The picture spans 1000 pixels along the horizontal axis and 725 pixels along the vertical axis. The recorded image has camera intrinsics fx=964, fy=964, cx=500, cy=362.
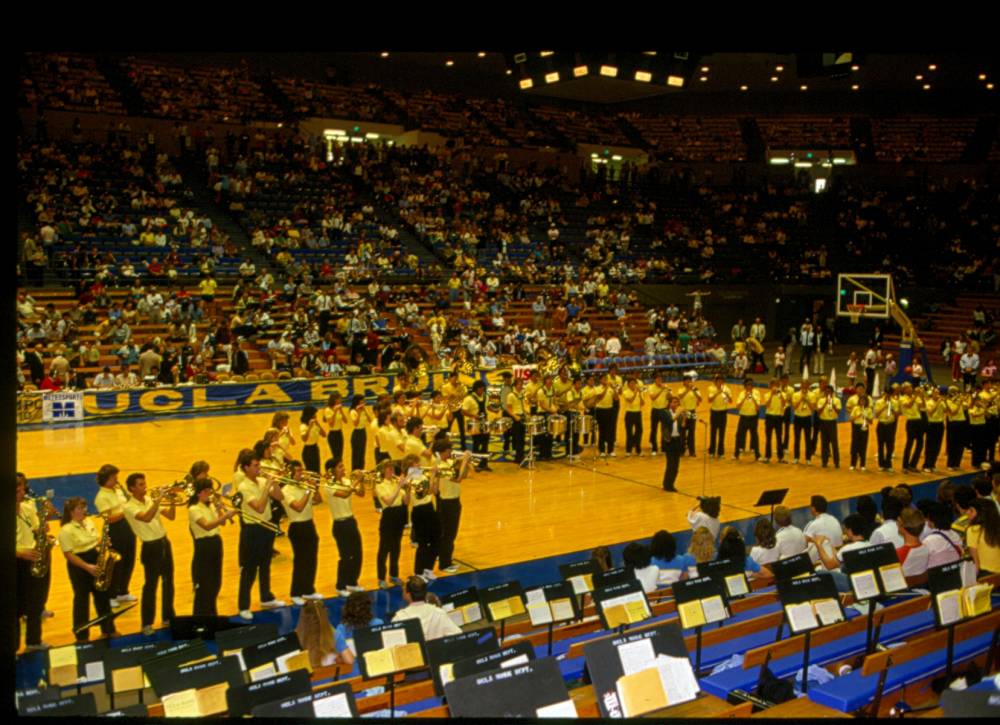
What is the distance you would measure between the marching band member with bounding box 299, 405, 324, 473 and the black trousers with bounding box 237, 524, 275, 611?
3361 millimetres

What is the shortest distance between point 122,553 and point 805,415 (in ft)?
36.5

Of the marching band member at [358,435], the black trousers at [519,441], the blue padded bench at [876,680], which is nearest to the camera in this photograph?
the blue padded bench at [876,680]

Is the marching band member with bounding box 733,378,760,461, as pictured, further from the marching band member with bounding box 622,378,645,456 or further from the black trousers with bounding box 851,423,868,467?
the marching band member with bounding box 622,378,645,456

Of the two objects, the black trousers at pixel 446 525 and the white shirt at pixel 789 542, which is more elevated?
the white shirt at pixel 789 542

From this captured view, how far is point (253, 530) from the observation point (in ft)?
29.8

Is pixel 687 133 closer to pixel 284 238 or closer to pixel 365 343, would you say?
pixel 284 238

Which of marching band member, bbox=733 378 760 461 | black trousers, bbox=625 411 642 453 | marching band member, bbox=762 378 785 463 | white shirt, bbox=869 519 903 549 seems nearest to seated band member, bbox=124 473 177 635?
white shirt, bbox=869 519 903 549

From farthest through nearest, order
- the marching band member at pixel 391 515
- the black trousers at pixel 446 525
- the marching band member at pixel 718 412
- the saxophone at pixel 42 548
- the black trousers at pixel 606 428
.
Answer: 1. the black trousers at pixel 606 428
2. the marching band member at pixel 718 412
3. the black trousers at pixel 446 525
4. the marching band member at pixel 391 515
5. the saxophone at pixel 42 548

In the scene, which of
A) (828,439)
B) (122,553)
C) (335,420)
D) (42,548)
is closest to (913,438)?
(828,439)

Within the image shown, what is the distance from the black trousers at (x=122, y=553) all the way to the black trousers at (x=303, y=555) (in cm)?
145

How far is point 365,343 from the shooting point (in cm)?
2391

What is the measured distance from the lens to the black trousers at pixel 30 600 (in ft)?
26.4

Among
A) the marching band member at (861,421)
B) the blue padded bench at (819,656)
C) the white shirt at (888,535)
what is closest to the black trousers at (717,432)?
the marching band member at (861,421)

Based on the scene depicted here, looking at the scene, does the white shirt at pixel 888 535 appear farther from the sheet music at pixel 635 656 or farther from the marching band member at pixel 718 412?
the marching band member at pixel 718 412
